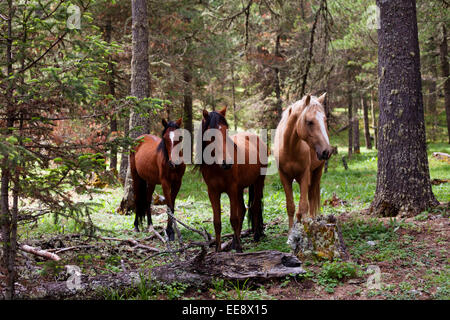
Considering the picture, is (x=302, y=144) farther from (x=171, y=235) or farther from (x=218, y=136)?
(x=171, y=235)

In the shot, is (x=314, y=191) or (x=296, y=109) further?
(x=314, y=191)

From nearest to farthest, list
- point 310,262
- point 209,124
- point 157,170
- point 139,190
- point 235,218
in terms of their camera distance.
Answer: point 310,262 → point 209,124 → point 235,218 → point 157,170 → point 139,190

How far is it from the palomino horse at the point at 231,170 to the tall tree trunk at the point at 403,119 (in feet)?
8.05

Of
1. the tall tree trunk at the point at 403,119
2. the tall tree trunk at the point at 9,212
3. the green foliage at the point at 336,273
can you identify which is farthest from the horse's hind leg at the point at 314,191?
the tall tree trunk at the point at 9,212

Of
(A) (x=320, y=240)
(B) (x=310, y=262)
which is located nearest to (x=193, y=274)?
(B) (x=310, y=262)

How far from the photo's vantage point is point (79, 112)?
4250 millimetres

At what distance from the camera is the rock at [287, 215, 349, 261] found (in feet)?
16.9

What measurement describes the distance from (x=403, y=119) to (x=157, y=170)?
498 cm

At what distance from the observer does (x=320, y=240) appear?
5207mm

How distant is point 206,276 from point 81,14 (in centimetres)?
330

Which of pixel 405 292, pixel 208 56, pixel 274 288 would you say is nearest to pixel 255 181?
pixel 274 288

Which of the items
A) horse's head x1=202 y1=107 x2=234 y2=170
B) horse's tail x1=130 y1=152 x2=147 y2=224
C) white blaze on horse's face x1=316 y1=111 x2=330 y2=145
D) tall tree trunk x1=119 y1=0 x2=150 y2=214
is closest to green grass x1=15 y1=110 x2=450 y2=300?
horse's tail x1=130 y1=152 x2=147 y2=224

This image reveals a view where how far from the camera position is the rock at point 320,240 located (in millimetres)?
5141
